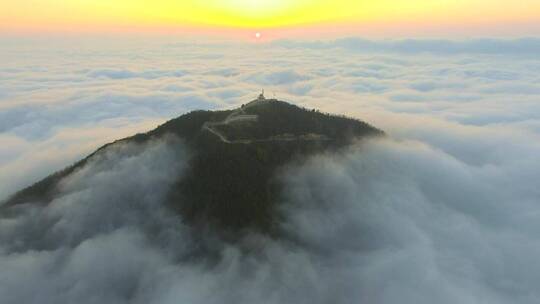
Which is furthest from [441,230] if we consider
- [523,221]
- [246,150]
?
[246,150]

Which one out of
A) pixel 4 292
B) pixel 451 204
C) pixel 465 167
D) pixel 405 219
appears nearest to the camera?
pixel 4 292

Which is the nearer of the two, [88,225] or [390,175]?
[88,225]

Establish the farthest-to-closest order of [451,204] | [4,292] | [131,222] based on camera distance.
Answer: [451,204]
[131,222]
[4,292]

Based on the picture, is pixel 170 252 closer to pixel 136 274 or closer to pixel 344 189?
pixel 136 274

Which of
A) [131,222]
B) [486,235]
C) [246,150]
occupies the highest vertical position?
[246,150]

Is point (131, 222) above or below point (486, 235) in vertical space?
above

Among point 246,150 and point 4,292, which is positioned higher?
point 246,150

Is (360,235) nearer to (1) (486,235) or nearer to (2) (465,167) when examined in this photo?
(1) (486,235)

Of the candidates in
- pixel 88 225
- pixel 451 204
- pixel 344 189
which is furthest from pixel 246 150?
pixel 451 204

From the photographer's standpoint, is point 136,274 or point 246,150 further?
point 246,150
